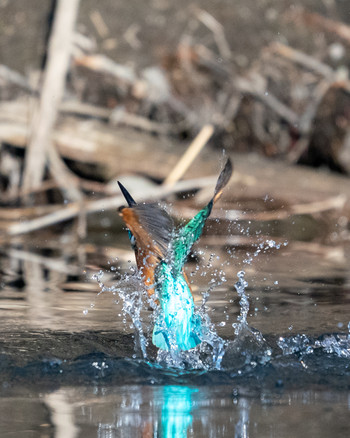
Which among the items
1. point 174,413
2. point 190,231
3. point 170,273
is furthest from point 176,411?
point 190,231

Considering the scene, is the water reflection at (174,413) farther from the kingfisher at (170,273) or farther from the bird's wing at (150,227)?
the bird's wing at (150,227)

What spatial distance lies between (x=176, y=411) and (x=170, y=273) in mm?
721

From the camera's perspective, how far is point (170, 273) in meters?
3.31

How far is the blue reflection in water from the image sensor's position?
2.50m

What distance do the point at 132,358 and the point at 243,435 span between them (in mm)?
998

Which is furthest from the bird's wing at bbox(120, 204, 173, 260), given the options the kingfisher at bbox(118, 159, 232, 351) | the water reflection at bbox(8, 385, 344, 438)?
the water reflection at bbox(8, 385, 344, 438)

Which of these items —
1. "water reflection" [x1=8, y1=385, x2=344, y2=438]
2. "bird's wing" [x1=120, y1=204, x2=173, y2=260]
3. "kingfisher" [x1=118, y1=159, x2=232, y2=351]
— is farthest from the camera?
"kingfisher" [x1=118, y1=159, x2=232, y2=351]

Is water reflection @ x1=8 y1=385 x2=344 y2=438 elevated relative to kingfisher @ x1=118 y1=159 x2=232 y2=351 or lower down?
lower down

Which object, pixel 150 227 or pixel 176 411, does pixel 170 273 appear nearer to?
pixel 150 227

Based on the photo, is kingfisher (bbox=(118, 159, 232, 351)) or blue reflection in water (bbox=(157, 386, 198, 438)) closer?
blue reflection in water (bbox=(157, 386, 198, 438))

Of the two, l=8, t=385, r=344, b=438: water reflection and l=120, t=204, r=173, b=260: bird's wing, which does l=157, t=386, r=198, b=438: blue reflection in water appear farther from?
l=120, t=204, r=173, b=260: bird's wing

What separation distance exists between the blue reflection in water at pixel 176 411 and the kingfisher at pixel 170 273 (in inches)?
13.6

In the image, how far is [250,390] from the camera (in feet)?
9.82

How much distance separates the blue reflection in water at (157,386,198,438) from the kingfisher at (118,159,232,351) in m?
0.35
